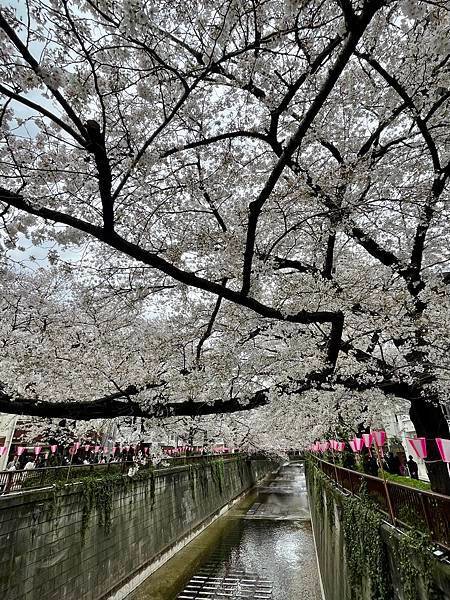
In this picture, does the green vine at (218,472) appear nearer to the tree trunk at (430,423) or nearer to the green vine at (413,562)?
the tree trunk at (430,423)

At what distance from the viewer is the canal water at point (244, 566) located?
12.1 meters

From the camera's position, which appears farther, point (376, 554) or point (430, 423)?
point (430, 423)

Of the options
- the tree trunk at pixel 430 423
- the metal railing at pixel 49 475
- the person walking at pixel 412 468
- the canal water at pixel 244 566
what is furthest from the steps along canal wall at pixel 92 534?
the person walking at pixel 412 468

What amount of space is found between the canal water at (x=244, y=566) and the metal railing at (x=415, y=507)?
29.1 feet

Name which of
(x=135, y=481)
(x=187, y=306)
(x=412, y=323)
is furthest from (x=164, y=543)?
(x=412, y=323)

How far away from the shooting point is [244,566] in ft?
48.7

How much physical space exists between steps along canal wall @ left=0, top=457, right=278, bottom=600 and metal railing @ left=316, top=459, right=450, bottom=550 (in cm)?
726

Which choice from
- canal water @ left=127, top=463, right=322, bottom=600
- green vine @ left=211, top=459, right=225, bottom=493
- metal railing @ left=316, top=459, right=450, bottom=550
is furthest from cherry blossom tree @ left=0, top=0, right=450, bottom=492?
green vine @ left=211, top=459, right=225, bottom=493

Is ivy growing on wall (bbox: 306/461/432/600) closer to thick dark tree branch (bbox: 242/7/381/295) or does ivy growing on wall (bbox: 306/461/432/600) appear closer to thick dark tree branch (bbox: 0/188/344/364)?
thick dark tree branch (bbox: 0/188/344/364)

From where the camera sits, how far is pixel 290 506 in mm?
29875

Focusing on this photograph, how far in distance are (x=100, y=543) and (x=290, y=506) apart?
2319 cm

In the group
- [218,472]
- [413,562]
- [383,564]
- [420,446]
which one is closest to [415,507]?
[413,562]

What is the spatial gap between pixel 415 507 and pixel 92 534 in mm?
9955

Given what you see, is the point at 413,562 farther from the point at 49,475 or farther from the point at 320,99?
the point at 49,475
